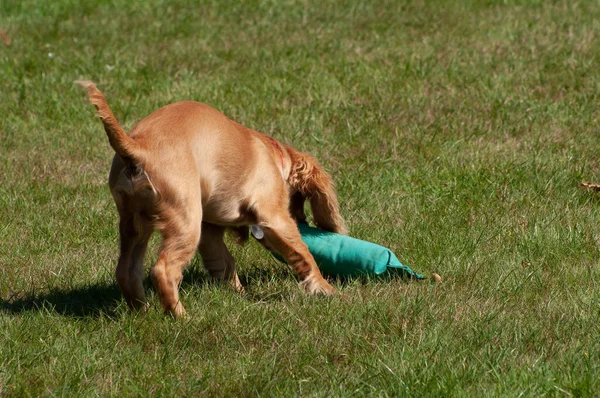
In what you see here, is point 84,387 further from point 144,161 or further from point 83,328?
point 144,161

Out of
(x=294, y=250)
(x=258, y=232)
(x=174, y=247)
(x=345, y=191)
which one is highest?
(x=174, y=247)

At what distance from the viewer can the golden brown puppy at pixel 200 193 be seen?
4.58 meters

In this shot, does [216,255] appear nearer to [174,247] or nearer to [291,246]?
[291,246]

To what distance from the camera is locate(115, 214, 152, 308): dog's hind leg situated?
16.1ft

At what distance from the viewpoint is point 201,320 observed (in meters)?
4.59

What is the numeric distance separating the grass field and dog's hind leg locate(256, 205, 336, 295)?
10 centimetres

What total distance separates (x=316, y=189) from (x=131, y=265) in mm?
1100

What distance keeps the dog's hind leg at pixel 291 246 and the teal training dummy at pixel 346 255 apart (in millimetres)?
76

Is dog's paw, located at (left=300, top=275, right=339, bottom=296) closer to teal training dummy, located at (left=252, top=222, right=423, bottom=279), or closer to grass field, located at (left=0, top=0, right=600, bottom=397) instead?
grass field, located at (left=0, top=0, right=600, bottom=397)

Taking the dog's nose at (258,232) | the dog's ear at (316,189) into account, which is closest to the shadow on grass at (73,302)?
the dog's nose at (258,232)

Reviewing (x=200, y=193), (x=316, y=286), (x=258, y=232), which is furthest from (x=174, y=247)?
(x=316, y=286)

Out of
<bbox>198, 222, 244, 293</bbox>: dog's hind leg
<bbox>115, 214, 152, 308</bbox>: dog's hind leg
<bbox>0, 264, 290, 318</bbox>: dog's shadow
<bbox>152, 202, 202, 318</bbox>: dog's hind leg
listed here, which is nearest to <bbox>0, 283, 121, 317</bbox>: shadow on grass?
<bbox>0, 264, 290, 318</bbox>: dog's shadow

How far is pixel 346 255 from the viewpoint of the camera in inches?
208

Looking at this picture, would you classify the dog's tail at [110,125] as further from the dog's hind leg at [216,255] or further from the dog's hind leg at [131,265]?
the dog's hind leg at [216,255]
